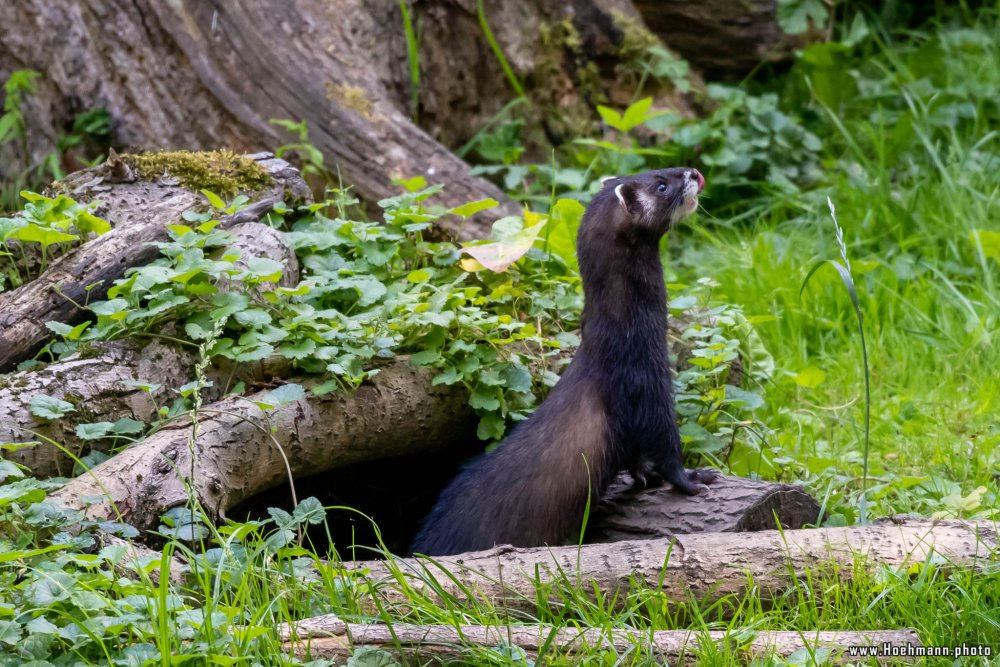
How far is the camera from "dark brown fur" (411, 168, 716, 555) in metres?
3.64

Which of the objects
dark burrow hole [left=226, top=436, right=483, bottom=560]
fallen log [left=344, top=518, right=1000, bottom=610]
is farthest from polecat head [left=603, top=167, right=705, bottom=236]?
fallen log [left=344, top=518, right=1000, bottom=610]

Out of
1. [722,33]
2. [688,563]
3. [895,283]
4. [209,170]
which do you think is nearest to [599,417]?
[688,563]

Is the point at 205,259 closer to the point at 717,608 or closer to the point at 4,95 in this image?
the point at 717,608

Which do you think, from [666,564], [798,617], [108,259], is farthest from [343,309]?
[798,617]

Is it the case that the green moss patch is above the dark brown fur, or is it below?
above

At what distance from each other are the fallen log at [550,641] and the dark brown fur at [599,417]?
33.5 inches

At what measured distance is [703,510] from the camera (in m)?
3.60

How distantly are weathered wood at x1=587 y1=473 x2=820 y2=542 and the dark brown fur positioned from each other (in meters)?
0.07

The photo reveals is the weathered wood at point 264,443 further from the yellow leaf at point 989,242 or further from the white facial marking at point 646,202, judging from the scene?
the yellow leaf at point 989,242

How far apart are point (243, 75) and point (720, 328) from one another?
2843 mm

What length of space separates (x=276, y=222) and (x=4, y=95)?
2763mm

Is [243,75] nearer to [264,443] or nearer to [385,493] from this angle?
[385,493]

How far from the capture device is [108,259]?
392cm

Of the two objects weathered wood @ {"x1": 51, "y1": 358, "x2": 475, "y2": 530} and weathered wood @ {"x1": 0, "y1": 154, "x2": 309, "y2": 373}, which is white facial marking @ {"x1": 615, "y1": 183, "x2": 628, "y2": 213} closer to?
weathered wood @ {"x1": 51, "y1": 358, "x2": 475, "y2": 530}
